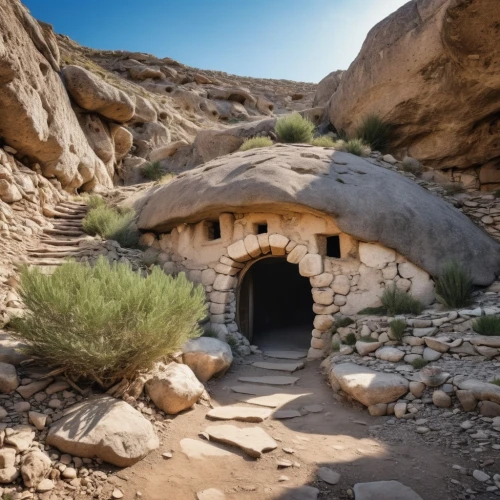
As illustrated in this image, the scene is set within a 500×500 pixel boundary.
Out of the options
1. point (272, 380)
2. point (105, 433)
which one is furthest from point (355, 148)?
point (105, 433)

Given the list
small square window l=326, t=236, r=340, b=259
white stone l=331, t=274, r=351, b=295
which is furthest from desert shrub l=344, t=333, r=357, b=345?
small square window l=326, t=236, r=340, b=259

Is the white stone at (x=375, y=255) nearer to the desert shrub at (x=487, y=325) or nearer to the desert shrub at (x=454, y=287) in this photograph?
the desert shrub at (x=454, y=287)

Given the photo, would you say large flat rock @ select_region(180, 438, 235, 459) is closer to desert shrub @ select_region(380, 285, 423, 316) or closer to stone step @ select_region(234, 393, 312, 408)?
stone step @ select_region(234, 393, 312, 408)

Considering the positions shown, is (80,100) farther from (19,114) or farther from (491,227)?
(491,227)

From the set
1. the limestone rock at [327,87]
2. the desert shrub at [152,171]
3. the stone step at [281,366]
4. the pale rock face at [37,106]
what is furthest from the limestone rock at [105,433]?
the limestone rock at [327,87]

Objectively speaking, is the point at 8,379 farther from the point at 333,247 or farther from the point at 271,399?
the point at 333,247

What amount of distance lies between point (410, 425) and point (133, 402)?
2.67 meters

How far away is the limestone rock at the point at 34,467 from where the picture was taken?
8.36 ft

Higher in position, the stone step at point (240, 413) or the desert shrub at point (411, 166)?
the desert shrub at point (411, 166)

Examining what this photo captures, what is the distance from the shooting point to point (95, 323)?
10.9 feet

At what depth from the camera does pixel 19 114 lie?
6.63m

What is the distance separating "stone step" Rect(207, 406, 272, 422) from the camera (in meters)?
3.99

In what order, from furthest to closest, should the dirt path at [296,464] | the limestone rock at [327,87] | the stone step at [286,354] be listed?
the limestone rock at [327,87]
the stone step at [286,354]
the dirt path at [296,464]

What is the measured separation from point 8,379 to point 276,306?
777cm
